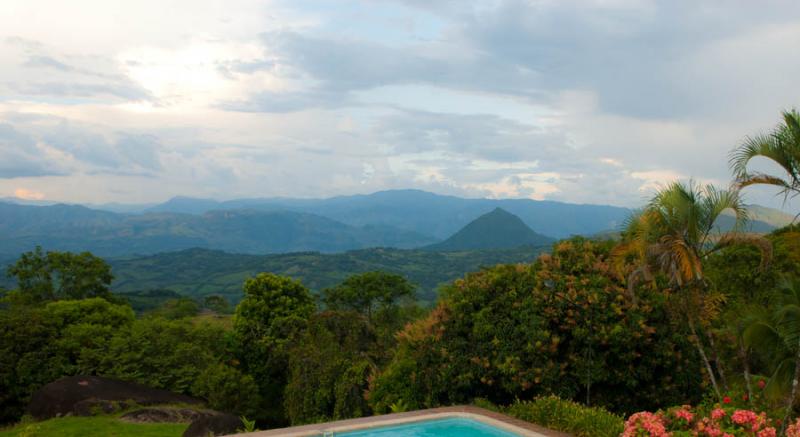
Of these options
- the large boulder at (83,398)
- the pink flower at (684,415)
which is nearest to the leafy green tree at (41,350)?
the large boulder at (83,398)

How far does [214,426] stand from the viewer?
14.1 m

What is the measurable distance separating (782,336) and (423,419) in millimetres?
6095

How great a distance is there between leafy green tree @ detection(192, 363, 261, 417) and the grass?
6202 millimetres

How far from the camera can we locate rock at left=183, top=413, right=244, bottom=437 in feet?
45.7

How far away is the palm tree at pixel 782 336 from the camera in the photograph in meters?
8.75

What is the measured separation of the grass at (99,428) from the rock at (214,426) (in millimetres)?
3039

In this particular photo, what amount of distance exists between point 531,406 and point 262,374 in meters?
22.8

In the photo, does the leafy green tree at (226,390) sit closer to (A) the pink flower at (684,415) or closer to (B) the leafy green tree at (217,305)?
(A) the pink flower at (684,415)

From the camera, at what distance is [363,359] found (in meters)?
20.3

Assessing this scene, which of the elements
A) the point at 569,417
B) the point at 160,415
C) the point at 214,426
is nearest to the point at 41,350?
the point at 160,415

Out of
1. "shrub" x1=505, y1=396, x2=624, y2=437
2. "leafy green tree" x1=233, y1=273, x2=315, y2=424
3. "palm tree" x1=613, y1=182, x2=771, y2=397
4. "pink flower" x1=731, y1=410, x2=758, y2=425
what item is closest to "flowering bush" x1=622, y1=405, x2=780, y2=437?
"pink flower" x1=731, y1=410, x2=758, y2=425

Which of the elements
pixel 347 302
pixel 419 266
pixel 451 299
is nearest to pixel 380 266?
pixel 419 266

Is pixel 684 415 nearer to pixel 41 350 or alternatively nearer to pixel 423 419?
pixel 423 419

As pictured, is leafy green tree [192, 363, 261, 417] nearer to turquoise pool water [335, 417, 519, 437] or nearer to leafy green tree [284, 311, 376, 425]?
leafy green tree [284, 311, 376, 425]
